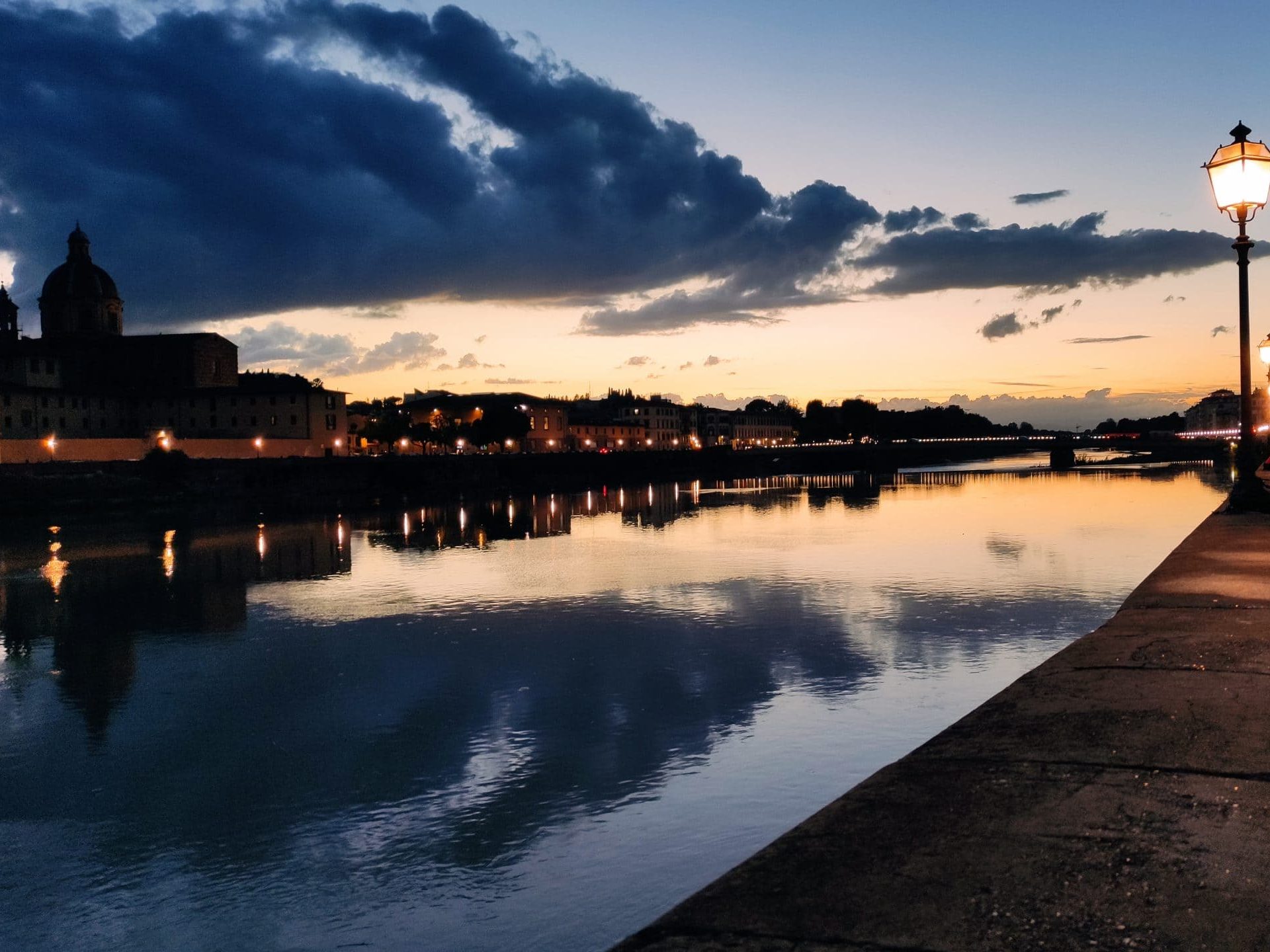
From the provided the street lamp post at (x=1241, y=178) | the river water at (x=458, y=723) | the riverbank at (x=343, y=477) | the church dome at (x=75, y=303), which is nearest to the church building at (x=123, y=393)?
the church dome at (x=75, y=303)

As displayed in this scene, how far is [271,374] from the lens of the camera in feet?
429

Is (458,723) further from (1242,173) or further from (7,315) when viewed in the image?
(7,315)

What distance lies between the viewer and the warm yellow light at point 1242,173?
14.8 meters

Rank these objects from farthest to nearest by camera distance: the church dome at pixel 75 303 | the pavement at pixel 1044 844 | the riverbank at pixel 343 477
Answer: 1. the church dome at pixel 75 303
2. the riverbank at pixel 343 477
3. the pavement at pixel 1044 844

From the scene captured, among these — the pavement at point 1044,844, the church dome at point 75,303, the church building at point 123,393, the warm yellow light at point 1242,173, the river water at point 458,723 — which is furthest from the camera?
the church dome at point 75,303

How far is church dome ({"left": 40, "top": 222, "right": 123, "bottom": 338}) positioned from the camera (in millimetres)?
118438

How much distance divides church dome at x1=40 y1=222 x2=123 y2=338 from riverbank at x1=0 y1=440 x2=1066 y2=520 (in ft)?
146

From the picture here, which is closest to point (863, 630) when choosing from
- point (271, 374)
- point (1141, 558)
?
point (1141, 558)

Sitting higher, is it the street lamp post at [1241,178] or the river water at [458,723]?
the street lamp post at [1241,178]

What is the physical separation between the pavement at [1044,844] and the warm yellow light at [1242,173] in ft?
33.8

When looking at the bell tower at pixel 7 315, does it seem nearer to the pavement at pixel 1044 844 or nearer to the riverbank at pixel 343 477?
the riverbank at pixel 343 477

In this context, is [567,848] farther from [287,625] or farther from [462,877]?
[287,625]

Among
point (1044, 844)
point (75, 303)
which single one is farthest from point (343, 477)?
point (1044, 844)

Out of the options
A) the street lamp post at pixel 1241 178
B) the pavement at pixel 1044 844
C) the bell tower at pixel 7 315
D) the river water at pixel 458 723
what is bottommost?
the river water at pixel 458 723
